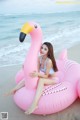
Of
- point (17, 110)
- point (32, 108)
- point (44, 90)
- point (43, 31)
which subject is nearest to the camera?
point (32, 108)

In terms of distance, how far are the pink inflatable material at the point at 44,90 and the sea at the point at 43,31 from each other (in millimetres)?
1283

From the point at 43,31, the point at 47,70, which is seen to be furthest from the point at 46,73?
the point at 43,31

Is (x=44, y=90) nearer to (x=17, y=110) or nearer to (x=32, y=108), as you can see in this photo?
(x=32, y=108)

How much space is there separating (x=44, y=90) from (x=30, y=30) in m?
0.49

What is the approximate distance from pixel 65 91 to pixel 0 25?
423 centimetres

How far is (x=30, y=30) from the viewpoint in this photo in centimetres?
216

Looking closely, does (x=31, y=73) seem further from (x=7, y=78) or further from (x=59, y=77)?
(x=7, y=78)

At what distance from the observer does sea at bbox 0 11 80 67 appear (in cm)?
399

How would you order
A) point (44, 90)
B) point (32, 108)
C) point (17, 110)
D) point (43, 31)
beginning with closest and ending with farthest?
point (32, 108) < point (44, 90) < point (17, 110) < point (43, 31)

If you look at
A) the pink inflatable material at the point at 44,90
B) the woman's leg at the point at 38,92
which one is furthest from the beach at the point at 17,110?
the woman's leg at the point at 38,92

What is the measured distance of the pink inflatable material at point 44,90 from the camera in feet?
7.00

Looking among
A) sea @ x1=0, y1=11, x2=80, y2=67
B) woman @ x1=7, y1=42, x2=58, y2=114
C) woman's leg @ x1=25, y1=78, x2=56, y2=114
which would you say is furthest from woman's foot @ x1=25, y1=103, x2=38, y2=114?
sea @ x1=0, y1=11, x2=80, y2=67

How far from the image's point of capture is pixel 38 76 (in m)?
2.25

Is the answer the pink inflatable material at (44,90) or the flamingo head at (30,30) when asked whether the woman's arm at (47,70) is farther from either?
the flamingo head at (30,30)
